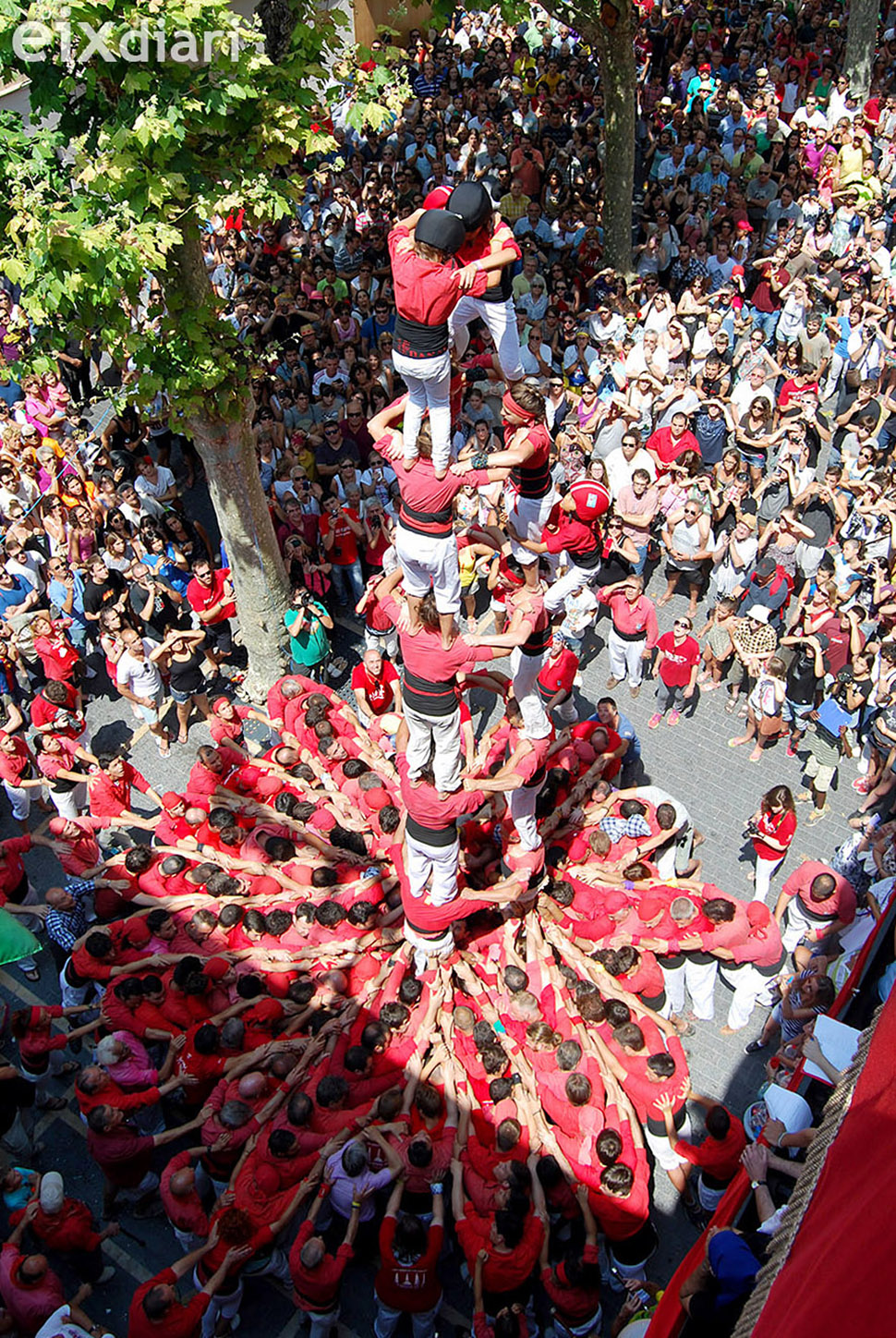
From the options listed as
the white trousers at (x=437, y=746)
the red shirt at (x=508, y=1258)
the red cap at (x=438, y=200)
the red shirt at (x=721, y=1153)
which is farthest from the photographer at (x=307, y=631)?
the red shirt at (x=721, y=1153)

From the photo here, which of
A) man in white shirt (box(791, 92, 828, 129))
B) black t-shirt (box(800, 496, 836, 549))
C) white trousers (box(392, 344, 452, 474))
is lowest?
black t-shirt (box(800, 496, 836, 549))

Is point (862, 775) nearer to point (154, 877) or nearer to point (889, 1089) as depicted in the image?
point (154, 877)

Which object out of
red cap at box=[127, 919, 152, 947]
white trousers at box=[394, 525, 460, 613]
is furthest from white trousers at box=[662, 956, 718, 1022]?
red cap at box=[127, 919, 152, 947]

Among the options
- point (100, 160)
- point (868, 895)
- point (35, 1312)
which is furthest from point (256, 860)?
point (100, 160)

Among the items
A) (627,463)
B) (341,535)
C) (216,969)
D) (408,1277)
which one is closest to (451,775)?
(216,969)

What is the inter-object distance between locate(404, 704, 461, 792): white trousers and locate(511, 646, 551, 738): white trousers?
2.54 feet

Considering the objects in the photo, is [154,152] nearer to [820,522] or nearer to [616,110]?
[820,522]

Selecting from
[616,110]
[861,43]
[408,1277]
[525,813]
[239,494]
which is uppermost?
[861,43]

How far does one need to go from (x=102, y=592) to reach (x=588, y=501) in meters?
5.42

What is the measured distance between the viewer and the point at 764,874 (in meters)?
9.45

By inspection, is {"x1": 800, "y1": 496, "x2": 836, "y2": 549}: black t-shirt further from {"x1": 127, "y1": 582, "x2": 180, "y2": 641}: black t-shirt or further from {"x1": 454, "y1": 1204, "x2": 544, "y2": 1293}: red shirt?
{"x1": 454, "y1": 1204, "x2": 544, "y2": 1293}: red shirt

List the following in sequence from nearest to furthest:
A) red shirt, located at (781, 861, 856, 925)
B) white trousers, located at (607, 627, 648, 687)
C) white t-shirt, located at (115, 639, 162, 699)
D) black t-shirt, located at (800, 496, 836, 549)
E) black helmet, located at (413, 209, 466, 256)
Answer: black helmet, located at (413, 209, 466, 256) → red shirt, located at (781, 861, 856, 925) → white t-shirt, located at (115, 639, 162, 699) → white trousers, located at (607, 627, 648, 687) → black t-shirt, located at (800, 496, 836, 549)

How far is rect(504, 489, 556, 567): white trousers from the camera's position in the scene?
789 centimetres

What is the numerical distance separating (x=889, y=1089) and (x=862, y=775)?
895 cm
